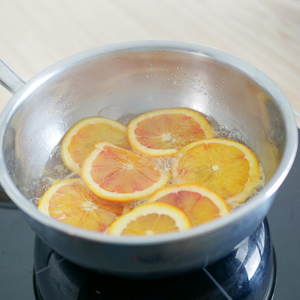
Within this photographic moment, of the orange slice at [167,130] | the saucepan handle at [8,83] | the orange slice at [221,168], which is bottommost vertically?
the orange slice at [221,168]

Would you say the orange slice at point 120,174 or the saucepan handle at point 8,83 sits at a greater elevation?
the saucepan handle at point 8,83

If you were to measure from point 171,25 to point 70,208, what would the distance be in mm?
903

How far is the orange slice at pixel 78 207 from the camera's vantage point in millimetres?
742

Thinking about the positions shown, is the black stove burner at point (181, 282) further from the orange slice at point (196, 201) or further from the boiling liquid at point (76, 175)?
the boiling liquid at point (76, 175)

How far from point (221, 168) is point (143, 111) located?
36 cm

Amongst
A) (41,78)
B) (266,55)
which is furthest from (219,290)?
(266,55)

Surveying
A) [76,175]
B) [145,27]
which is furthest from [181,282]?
[145,27]

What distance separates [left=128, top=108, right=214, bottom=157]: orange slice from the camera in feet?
3.23

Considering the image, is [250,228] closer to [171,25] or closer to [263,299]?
[263,299]

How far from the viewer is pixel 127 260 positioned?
0.52 meters

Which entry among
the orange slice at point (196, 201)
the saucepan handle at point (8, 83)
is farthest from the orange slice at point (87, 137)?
the orange slice at point (196, 201)

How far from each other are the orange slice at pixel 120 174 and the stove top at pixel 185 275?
0.19 metres

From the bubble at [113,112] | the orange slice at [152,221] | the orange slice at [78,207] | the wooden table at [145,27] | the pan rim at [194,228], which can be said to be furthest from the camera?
the wooden table at [145,27]

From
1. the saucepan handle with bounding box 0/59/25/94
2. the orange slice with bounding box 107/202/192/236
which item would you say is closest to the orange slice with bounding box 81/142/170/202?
the orange slice with bounding box 107/202/192/236
